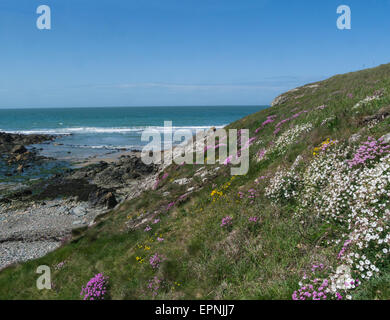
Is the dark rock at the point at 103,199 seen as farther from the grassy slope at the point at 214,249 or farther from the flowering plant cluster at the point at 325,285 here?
the flowering plant cluster at the point at 325,285

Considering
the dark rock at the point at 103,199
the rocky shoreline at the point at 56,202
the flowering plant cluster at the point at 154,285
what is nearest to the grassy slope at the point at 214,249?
the flowering plant cluster at the point at 154,285

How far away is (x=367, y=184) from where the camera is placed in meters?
7.16

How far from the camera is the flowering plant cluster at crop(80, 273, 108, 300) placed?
930 cm

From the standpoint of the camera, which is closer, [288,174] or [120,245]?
[288,174]

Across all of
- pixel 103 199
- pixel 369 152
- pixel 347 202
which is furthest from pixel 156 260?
pixel 103 199

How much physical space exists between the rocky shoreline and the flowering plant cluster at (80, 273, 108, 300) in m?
11.8

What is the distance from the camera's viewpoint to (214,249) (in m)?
8.96

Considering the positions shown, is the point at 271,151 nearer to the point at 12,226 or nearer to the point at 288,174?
the point at 288,174

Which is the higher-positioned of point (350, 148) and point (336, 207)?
point (350, 148)

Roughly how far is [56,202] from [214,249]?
2849 centimetres

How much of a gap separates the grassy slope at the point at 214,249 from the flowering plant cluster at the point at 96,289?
281mm

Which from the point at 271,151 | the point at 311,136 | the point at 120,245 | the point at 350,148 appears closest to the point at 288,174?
the point at 350,148
